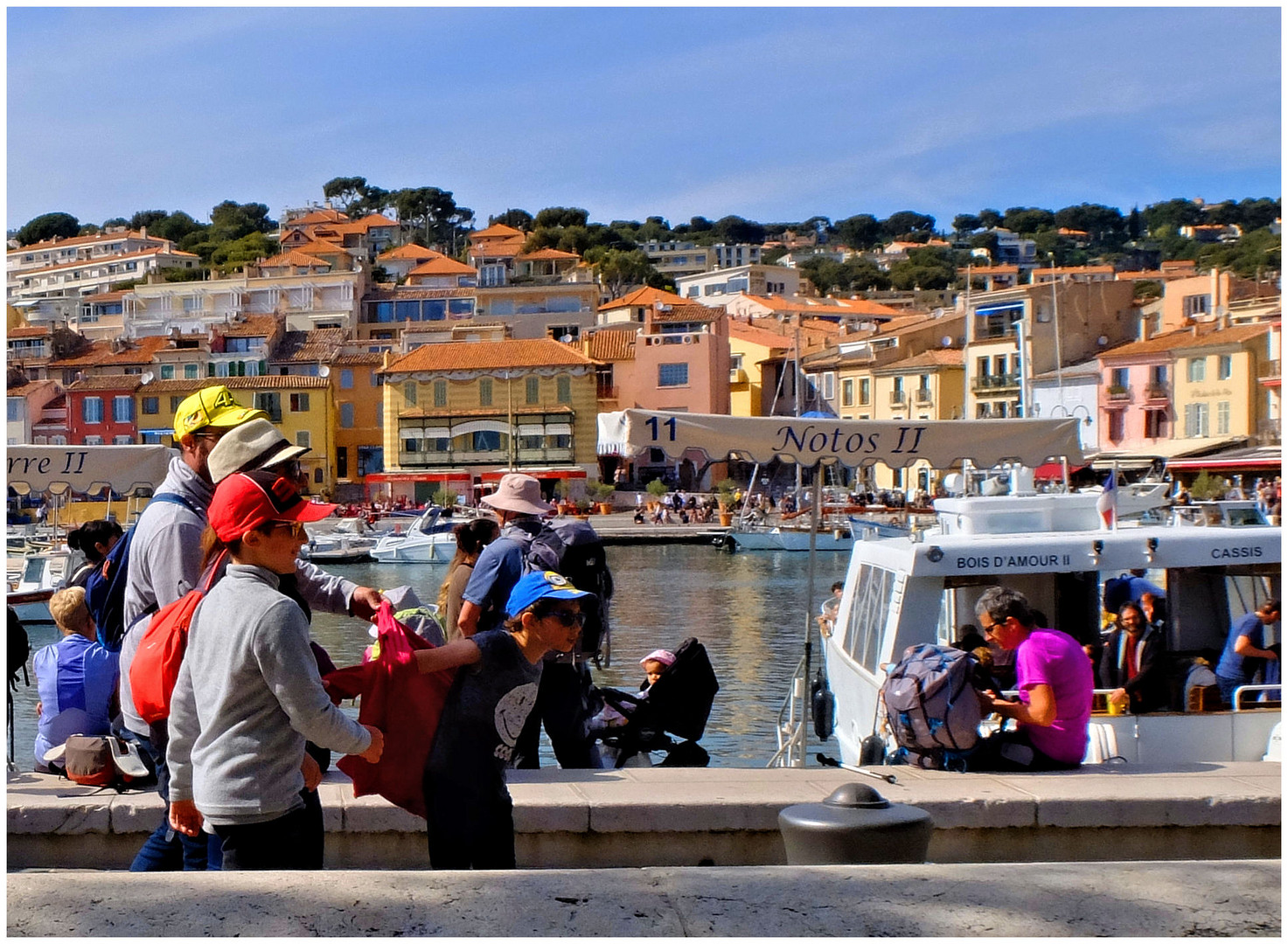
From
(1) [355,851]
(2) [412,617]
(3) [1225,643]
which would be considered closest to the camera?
(1) [355,851]

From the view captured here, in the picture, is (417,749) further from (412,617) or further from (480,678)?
(412,617)

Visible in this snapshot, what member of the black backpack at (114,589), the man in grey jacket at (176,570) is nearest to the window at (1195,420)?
the black backpack at (114,589)

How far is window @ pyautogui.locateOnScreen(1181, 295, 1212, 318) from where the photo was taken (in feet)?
218

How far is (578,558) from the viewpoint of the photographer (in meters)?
6.92

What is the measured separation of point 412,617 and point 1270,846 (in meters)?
3.54

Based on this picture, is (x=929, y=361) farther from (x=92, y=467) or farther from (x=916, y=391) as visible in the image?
(x=92, y=467)

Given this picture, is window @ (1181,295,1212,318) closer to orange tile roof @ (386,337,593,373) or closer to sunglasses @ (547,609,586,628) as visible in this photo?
orange tile roof @ (386,337,593,373)

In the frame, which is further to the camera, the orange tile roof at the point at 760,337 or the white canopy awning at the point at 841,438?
the orange tile roof at the point at 760,337

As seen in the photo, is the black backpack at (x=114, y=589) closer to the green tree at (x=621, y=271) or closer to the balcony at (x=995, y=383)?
the balcony at (x=995, y=383)

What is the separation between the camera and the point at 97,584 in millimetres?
5566

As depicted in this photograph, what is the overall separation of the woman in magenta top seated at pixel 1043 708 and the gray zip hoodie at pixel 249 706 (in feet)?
11.9

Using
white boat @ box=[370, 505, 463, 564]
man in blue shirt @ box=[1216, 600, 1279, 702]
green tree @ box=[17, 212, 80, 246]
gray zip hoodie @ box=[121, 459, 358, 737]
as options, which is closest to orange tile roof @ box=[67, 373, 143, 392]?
white boat @ box=[370, 505, 463, 564]

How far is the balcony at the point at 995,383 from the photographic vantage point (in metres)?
66.4

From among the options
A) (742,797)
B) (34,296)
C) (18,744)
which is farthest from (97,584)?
(34,296)
